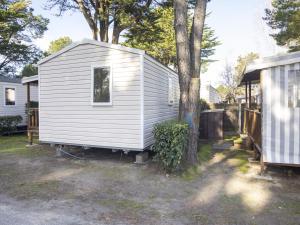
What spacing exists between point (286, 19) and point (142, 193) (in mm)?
15037

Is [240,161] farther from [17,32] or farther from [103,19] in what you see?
[17,32]

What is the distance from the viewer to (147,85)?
8.35 metres

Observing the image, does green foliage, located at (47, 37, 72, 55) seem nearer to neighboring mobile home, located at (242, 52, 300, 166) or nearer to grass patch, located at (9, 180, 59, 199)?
grass patch, located at (9, 180, 59, 199)

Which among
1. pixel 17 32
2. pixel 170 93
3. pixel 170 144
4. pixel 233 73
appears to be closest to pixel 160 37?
pixel 170 93

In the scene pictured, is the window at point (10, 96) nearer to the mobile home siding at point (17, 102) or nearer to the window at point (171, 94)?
the mobile home siding at point (17, 102)

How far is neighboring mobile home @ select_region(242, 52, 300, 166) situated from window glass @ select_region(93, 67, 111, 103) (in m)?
4.18

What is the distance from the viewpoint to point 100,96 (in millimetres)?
8633

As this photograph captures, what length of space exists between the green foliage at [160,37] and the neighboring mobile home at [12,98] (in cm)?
745

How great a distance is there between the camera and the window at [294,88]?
254 inches

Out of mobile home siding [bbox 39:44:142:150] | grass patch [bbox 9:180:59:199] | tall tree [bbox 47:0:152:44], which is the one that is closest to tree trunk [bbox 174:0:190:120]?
mobile home siding [bbox 39:44:142:150]

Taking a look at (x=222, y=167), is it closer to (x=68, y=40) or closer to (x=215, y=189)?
(x=215, y=189)

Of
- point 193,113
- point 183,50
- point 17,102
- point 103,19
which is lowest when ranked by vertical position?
point 193,113

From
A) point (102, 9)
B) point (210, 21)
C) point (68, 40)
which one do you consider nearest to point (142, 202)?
point (102, 9)

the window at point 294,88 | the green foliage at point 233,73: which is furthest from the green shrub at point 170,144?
the green foliage at point 233,73
